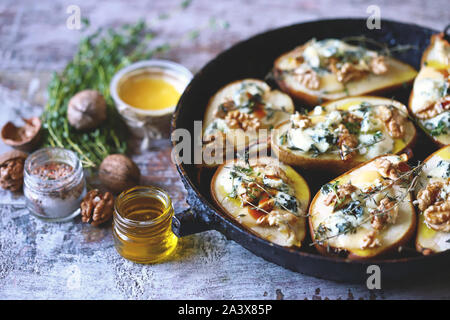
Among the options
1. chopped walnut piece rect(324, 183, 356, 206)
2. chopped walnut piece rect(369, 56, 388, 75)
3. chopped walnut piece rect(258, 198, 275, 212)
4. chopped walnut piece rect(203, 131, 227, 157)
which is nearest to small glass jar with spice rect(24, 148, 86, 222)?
chopped walnut piece rect(203, 131, 227, 157)

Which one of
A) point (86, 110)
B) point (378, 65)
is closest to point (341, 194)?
point (378, 65)

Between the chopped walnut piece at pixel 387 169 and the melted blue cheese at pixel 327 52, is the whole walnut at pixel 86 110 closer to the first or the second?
the melted blue cheese at pixel 327 52

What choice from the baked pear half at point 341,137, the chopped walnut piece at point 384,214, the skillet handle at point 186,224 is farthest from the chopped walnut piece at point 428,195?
the skillet handle at point 186,224

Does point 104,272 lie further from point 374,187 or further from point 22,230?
point 374,187

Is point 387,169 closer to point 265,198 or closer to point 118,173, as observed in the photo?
point 265,198

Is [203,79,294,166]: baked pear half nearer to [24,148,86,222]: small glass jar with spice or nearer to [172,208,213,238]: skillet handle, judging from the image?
[172,208,213,238]: skillet handle
